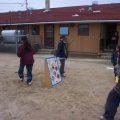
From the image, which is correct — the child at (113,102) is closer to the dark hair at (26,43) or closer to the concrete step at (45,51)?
the dark hair at (26,43)

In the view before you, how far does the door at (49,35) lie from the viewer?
1477 cm

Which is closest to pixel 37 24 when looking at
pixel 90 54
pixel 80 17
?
pixel 80 17

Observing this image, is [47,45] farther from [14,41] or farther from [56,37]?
[14,41]

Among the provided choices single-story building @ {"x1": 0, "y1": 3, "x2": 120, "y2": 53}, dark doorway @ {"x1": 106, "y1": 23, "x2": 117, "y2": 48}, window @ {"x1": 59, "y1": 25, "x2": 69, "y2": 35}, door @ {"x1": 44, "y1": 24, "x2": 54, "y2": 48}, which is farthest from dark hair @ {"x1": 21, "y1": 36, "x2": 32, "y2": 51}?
dark doorway @ {"x1": 106, "y1": 23, "x2": 117, "y2": 48}

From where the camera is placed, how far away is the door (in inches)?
582

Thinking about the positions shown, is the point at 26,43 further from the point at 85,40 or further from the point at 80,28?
the point at 80,28

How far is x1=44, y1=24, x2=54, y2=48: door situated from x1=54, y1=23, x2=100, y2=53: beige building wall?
0.57 metres

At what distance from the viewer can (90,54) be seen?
43.9 feet

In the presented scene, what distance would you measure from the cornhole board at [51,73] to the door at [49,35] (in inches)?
361

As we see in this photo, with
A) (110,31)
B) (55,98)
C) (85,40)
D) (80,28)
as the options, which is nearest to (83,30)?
(80,28)

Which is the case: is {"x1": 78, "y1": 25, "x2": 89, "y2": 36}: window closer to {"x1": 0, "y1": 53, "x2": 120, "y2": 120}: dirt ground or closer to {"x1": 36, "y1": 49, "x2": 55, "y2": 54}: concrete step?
{"x1": 36, "y1": 49, "x2": 55, "y2": 54}: concrete step

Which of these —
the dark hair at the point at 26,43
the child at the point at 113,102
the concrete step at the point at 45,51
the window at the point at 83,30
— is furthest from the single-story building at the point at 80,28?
the child at the point at 113,102

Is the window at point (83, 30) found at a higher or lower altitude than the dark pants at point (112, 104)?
higher

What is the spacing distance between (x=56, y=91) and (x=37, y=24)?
11070 mm
